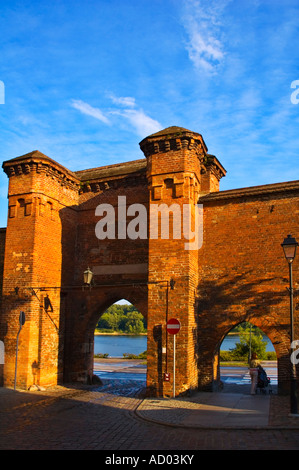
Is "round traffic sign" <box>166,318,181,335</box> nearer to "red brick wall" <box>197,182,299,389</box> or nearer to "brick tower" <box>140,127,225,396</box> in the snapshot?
"brick tower" <box>140,127,225,396</box>

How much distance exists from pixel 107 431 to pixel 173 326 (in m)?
4.55

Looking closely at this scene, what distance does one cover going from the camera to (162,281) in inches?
535

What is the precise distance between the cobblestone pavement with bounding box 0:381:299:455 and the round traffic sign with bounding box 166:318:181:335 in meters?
2.34

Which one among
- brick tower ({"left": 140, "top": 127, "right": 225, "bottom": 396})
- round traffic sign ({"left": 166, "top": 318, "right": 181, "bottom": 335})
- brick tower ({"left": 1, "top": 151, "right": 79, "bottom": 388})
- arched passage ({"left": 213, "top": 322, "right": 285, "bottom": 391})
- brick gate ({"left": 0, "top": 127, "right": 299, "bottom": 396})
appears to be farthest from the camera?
brick tower ({"left": 1, "top": 151, "right": 79, "bottom": 388})

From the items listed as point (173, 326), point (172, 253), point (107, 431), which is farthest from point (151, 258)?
point (107, 431)

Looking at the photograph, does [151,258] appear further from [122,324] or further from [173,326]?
[122,324]

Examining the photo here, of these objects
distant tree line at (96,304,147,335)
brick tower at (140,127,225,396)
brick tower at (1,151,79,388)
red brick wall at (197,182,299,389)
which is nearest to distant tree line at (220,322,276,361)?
red brick wall at (197,182,299,389)

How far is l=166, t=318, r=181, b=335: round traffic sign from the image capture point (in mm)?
12727

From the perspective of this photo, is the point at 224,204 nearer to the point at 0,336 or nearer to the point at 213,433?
the point at 213,433

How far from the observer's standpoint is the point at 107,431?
878 cm

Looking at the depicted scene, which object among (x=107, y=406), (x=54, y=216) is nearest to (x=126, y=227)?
(x=54, y=216)

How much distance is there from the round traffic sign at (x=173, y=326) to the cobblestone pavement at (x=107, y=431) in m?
2.34

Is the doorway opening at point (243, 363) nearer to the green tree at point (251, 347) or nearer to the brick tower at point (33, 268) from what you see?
the green tree at point (251, 347)

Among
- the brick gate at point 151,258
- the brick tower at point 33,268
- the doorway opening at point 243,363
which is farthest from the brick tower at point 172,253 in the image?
the brick tower at point 33,268
